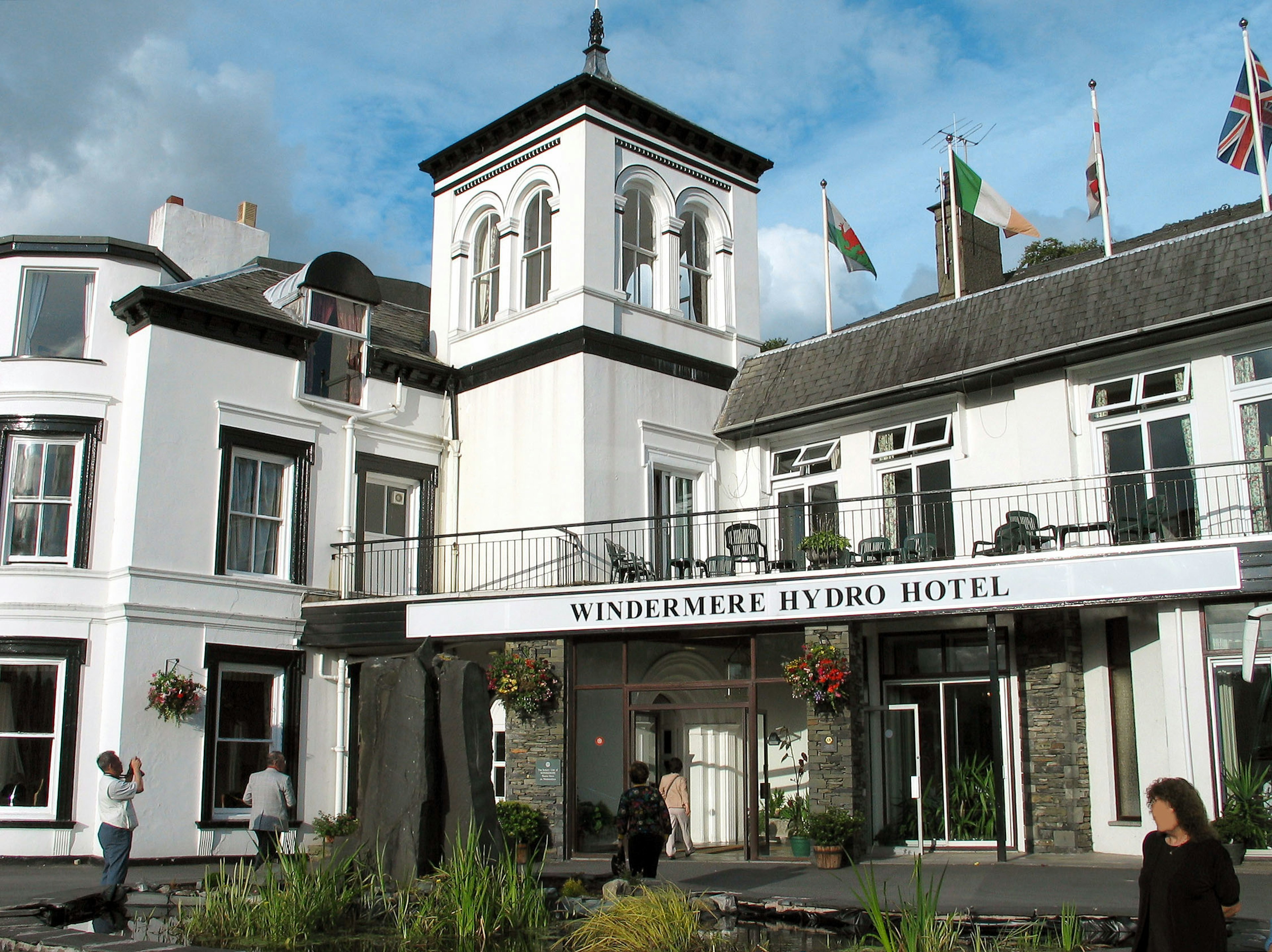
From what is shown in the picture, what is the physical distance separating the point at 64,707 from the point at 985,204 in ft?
53.1

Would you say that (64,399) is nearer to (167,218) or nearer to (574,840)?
(167,218)

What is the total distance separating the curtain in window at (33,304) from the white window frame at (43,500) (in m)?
1.35

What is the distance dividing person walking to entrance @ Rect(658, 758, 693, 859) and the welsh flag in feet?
33.2

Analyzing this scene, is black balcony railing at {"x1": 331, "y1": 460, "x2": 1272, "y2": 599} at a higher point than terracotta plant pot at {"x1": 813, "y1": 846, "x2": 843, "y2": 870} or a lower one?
higher

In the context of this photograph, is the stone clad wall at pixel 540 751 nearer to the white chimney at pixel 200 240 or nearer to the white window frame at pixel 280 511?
the white window frame at pixel 280 511

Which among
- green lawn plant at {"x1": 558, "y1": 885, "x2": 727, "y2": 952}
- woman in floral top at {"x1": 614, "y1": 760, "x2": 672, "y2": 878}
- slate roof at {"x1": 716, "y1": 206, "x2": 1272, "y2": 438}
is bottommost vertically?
green lawn plant at {"x1": 558, "y1": 885, "x2": 727, "y2": 952}

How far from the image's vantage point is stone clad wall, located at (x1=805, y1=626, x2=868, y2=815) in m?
15.9

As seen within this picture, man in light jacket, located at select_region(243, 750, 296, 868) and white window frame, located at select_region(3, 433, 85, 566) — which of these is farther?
white window frame, located at select_region(3, 433, 85, 566)

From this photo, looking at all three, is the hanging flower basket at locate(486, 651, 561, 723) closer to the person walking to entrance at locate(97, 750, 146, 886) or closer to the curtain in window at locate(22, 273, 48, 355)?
the person walking to entrance at locate(97, 750, 146, 886)

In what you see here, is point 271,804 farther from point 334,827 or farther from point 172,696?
point 334,827

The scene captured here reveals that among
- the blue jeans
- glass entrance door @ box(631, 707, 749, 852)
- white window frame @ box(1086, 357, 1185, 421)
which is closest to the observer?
the blue jeans

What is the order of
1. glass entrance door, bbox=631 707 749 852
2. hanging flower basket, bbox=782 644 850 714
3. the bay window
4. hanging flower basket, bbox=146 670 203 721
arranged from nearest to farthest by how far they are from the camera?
hanging flower basket, bbox=782 644 850 714 → hanging flower basket, bbox=146 670 203 721 → the bay window → glass entrance door, bbox=631 707 749 852

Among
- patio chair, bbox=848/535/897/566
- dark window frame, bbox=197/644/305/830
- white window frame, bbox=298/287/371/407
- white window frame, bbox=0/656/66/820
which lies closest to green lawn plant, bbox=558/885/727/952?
patio chair, bbox=848/535/897/566

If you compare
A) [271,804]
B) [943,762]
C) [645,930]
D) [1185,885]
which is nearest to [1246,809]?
[943,762]
